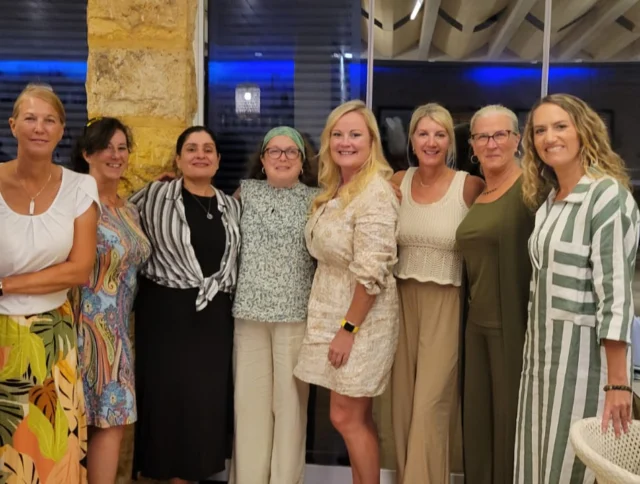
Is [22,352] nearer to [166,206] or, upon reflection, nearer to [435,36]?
[166,206]

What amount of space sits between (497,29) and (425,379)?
2012 millimetres

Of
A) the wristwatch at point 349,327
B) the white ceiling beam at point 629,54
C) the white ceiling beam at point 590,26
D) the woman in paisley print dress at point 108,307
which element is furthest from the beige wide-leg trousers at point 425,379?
the white ceiling beam at point 629,54

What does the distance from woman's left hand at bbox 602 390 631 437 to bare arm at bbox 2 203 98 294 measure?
1.60 meters

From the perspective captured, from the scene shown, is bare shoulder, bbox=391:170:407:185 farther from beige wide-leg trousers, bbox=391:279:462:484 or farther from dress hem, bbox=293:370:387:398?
dress hem, bbox=293:370:387:398

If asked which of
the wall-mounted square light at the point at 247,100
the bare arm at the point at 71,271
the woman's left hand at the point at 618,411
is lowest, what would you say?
the woman's left hand at the point at 618,411

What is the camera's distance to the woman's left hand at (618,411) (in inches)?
62.2

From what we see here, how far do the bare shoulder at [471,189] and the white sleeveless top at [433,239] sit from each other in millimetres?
23

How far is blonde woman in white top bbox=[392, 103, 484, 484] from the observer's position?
87.7 inches

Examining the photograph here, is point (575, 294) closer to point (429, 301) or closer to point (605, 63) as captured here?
point (429, 301)

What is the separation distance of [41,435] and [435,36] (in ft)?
8.94

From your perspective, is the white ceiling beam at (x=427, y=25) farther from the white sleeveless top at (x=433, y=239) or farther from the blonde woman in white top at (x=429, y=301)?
the white sleeveless top at (x=433, y=239)

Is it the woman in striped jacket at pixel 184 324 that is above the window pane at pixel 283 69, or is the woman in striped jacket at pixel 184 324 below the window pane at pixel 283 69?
below

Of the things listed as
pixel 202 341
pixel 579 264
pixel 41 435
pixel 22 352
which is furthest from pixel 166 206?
pixel 579 264

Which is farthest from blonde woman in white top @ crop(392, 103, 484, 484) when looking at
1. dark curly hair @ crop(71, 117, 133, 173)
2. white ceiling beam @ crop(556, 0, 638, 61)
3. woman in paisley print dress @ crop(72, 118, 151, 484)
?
white ceiling beam @ crop(556, 0, 638, 61)
